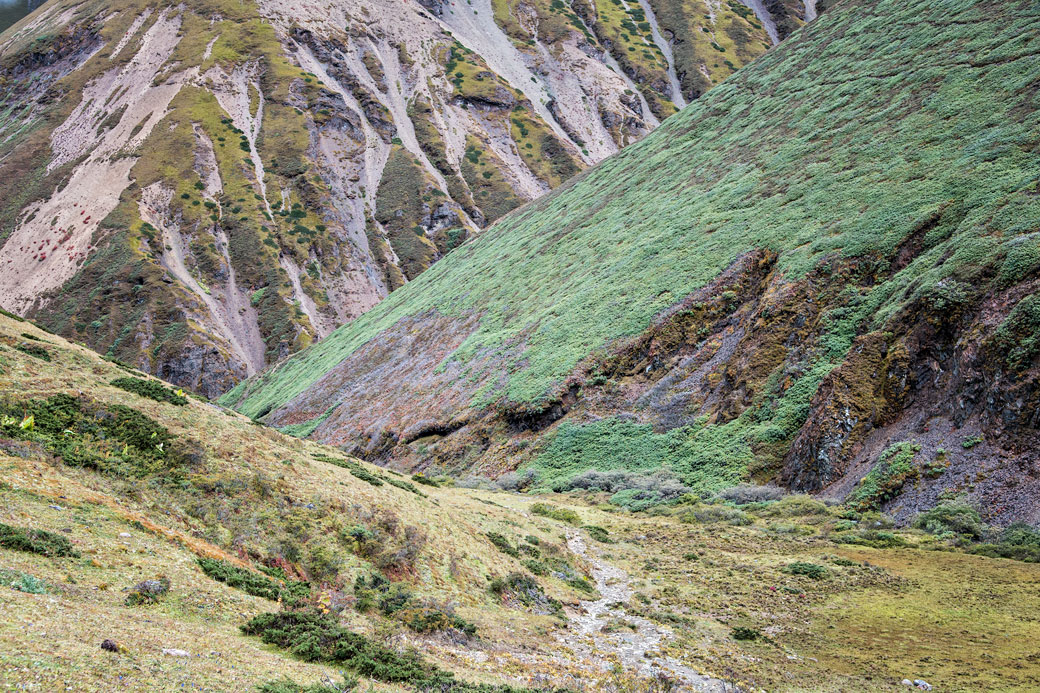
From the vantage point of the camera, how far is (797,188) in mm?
41031

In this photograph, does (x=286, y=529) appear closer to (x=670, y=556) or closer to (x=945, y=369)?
(x=670, y=556)

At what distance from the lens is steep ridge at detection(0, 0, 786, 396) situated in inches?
3679

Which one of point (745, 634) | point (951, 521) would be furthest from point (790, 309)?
point (745, 634)

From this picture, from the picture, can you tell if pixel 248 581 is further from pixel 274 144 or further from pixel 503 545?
pixel 274 144

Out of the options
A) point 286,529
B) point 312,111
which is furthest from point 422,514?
point 312,111

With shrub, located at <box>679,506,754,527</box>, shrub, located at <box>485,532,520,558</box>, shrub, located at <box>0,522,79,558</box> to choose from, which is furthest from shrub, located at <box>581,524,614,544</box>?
shrub, located at <box>0,522,79,558</box>

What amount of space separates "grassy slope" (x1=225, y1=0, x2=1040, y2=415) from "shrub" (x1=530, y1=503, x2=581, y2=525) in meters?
12.0

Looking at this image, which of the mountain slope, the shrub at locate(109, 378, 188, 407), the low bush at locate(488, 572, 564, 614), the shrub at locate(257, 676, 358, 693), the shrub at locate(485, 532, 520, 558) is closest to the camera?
the shrub at locate(257, 676, 358, 693)

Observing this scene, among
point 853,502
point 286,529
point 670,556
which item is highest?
point 286,529

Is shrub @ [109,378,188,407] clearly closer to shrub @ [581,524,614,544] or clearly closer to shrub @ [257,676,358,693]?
shrub @ [257,676,358,693]

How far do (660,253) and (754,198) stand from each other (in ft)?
23.8

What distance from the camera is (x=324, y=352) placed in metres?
72.7

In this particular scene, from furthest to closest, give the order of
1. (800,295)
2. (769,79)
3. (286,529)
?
(769,79) < (800,295) < (286,529)

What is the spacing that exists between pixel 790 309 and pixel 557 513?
53.0 feet
